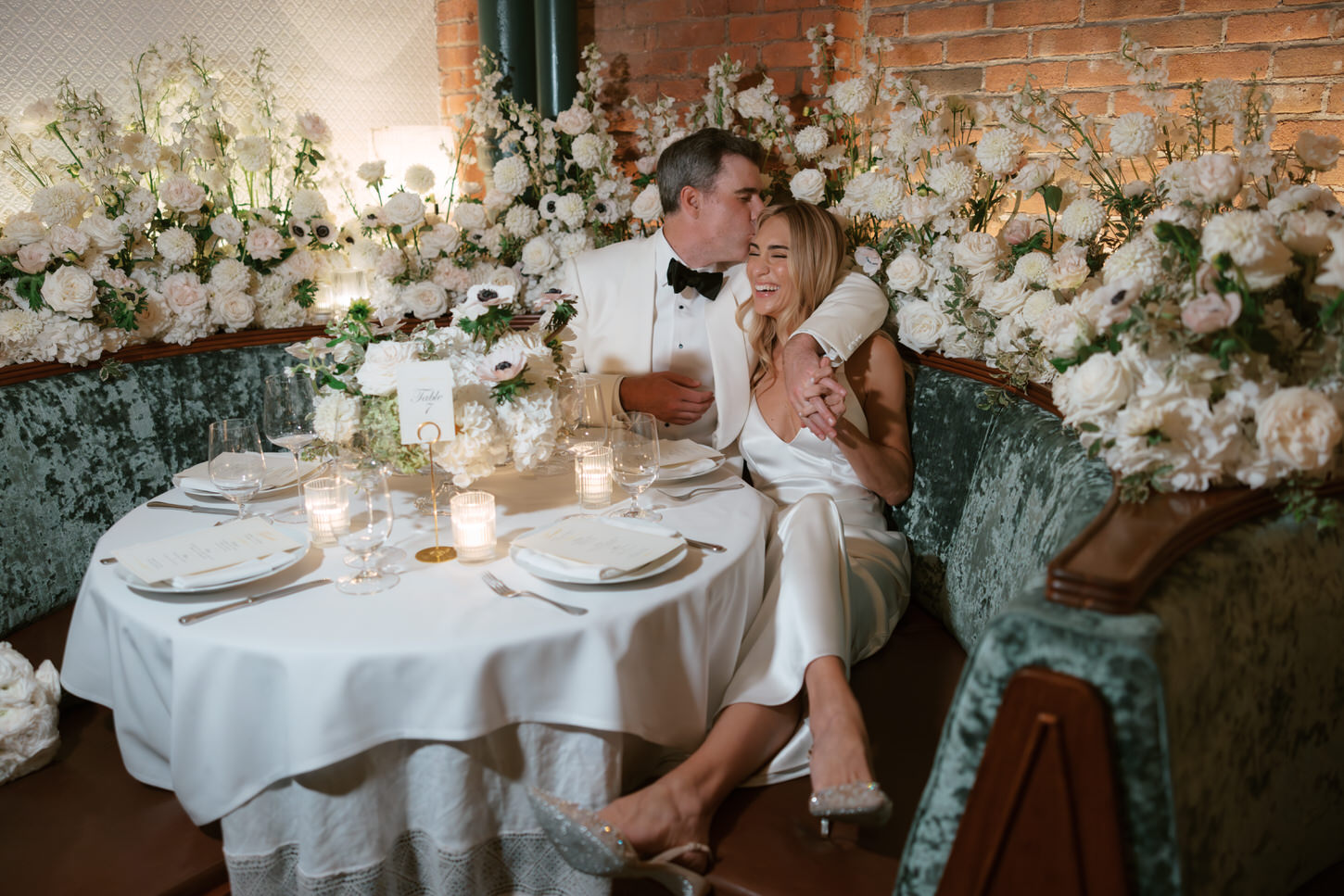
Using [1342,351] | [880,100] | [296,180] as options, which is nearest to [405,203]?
[296,180]

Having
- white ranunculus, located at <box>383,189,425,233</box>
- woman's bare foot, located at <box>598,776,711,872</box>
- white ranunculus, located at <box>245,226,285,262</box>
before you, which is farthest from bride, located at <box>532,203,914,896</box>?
white ranunculus, located at <box>245,226,285,262</box>

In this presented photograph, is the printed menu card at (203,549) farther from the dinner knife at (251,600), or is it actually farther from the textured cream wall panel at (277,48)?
the textured cream wall panel at (277,48)

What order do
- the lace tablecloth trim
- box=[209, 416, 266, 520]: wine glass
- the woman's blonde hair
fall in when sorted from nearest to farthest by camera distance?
the lace tablecloth trim < box=[209, 416, 266, 520]: wine glass < the woman's blonde hair

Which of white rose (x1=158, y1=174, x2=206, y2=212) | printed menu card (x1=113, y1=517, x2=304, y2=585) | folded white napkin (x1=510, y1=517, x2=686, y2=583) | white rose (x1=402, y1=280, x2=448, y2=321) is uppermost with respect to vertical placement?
white rose (x1=158, y1=174, x2=206, y2=212)

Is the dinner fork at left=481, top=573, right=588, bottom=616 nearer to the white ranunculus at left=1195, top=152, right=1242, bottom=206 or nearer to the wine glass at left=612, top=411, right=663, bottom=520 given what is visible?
the wine glass at left=612, top=411, right=663, bottom=520

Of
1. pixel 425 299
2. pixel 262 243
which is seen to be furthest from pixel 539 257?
pixel 262 243

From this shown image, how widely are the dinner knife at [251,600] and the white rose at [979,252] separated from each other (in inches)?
70.6

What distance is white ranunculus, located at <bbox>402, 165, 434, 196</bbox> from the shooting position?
142 inches

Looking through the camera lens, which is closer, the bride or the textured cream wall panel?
the bride

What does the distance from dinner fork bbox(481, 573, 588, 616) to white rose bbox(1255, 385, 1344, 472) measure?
3.55ft

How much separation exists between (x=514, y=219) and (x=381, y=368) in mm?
1965

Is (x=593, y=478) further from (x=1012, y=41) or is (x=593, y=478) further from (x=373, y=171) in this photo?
(x=1012, y=41)

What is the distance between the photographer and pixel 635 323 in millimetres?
3227

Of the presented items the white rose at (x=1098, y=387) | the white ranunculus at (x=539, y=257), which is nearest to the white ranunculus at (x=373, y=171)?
the white ranunculus at (x=539, y=257)
